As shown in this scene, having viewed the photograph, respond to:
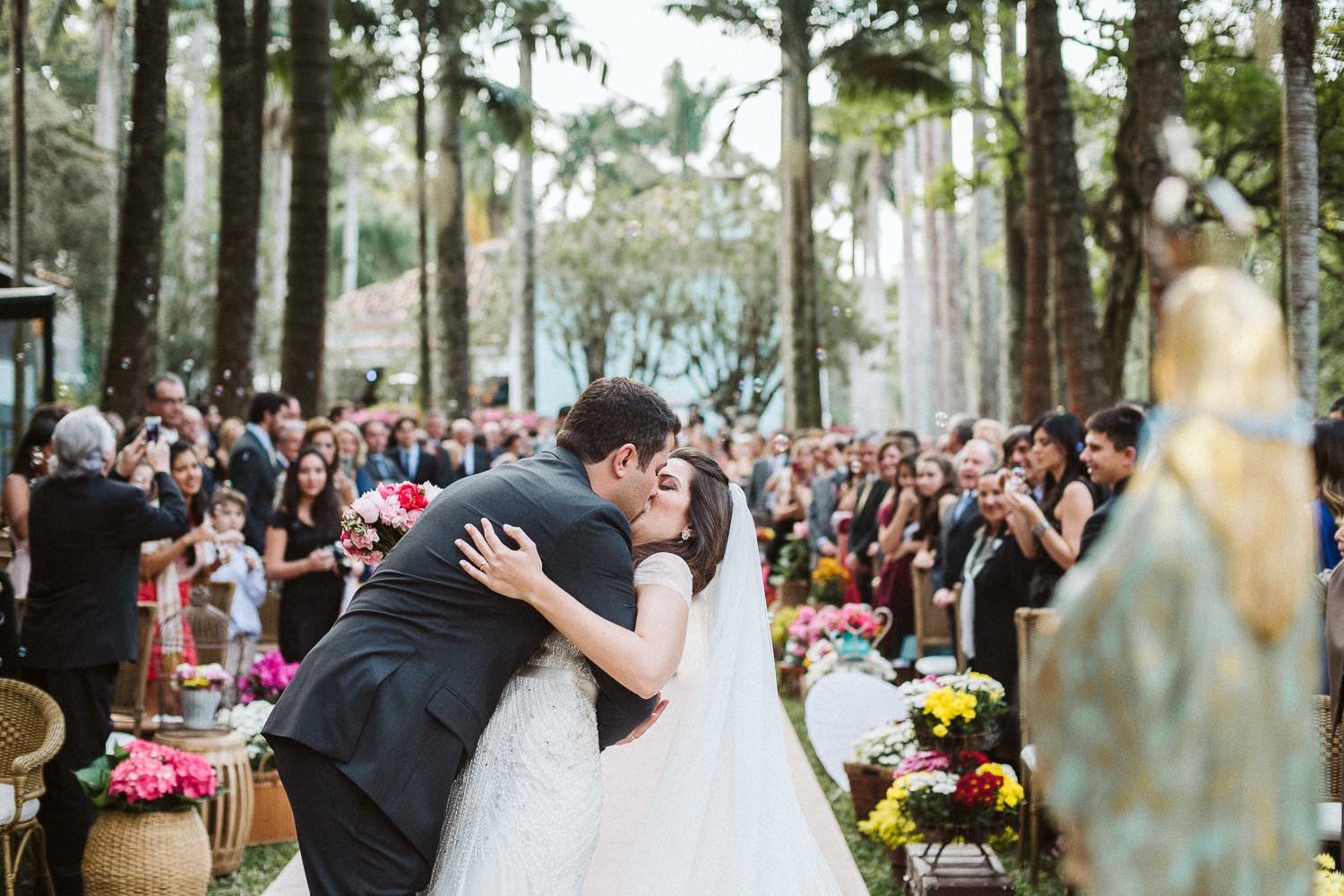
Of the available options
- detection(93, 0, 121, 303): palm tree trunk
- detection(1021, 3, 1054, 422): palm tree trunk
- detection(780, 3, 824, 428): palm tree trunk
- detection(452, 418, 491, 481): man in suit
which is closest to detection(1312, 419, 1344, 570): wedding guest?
Answer: detection(1021, 3, 1054, 422): palm tree trunk

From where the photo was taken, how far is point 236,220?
14.8 metres

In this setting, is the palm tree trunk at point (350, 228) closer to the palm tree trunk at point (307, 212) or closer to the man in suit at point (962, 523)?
the palm tree trunk at point (307, 212)

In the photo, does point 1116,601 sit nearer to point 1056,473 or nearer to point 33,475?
point 1056,473

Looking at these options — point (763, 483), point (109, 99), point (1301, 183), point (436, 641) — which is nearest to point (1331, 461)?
point (436, 641)

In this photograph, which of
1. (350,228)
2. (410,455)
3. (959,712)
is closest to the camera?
(959,712)

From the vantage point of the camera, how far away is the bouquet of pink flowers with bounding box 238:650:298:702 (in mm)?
8328

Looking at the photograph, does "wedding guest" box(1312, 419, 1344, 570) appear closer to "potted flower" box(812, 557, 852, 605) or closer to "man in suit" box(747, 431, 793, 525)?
"potted flower" box(812, 557, 852, 605)

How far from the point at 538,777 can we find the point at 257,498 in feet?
26.1

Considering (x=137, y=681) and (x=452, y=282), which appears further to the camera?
(x=452, y=282)

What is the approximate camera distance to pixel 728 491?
4477 mm

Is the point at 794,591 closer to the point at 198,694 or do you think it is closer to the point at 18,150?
the point at 18,150

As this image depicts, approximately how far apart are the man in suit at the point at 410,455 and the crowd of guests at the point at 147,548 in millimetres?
2470

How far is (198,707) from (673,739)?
3.68 meters

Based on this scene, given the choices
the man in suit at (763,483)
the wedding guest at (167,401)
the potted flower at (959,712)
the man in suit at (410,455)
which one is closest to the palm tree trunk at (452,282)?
the man in suit at (763,483)
